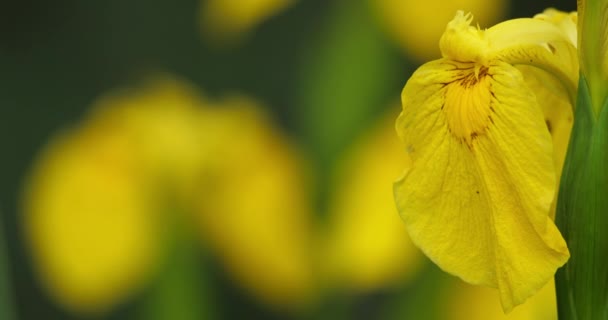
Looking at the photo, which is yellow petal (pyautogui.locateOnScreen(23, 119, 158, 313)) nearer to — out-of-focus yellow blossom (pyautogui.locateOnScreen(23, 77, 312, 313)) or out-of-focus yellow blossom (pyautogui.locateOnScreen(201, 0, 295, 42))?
out-of-focus yellow blossom (pyautogui.locateOnScreen(23, 77, 312, 313))

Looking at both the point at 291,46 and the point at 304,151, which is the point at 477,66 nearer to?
the point at 304,151

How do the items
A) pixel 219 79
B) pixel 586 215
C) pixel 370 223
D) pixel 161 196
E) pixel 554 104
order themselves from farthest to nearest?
pixel 219 79, pixel 370 223, pixel 161 196, pixel 554 104, pixel 586 215

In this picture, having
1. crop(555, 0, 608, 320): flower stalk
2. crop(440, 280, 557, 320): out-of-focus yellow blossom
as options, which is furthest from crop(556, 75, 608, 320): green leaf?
crop(440, 280, 557, 320): out-of-focus yellow blossom

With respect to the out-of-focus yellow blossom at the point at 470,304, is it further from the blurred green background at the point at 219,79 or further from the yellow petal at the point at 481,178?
the yellow petal at the point at 481,178

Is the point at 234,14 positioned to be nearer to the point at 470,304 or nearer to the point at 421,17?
the point at 421,17

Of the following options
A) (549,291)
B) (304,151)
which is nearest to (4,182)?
(304,151)

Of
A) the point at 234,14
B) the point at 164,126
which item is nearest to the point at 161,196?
the point at 164,126
